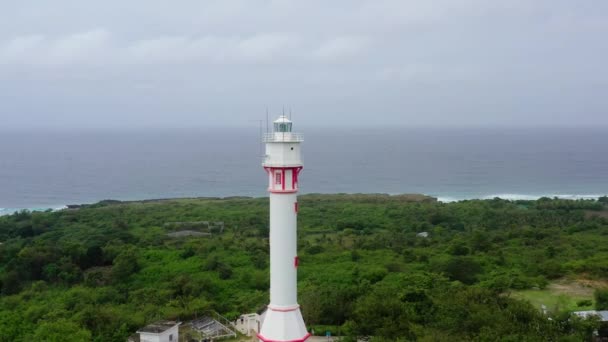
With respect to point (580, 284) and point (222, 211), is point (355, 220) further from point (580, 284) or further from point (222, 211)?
point (580, 284)

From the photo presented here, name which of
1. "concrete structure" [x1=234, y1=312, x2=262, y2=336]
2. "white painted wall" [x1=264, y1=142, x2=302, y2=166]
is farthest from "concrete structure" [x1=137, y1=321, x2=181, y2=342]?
"white painted wall" [x1=264, y1=142, x2=302, y2=166]

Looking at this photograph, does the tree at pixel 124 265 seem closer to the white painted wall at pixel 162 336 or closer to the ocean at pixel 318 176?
the white painted wall at pixel 162 336

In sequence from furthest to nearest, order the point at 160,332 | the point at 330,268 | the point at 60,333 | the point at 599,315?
the point at 330,268
the point at 599,315
the point at 160,332
the point at 60,333

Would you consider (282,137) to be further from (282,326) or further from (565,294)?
(565,294)

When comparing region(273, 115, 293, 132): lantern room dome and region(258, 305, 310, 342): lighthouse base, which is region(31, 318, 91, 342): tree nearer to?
region(258, 305, 310, 342): lighthouse base

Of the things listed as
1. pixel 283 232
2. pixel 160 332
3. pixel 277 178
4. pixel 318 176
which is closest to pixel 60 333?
pixel 160 332

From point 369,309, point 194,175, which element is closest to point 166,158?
point 194,175

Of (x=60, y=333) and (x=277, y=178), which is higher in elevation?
(x=277, y=178)
